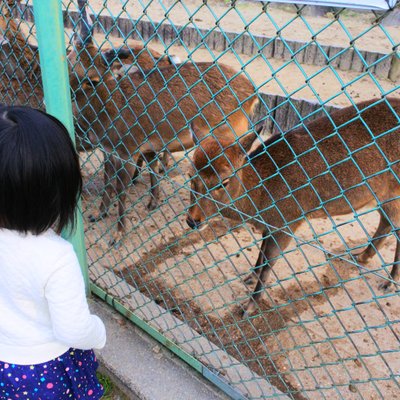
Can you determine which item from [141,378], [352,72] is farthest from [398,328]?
[352,72]

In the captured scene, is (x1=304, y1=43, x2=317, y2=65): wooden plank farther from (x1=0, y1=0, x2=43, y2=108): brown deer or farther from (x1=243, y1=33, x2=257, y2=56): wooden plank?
(x1=0, y1=0, x2=43, y2=108): brown deer

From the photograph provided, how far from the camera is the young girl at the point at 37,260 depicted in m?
1.35

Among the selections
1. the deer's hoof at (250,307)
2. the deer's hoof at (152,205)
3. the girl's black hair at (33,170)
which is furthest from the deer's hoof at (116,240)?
the girl's black hair at (33,170)

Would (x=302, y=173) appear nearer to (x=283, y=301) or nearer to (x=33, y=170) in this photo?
(x=283, y=301)

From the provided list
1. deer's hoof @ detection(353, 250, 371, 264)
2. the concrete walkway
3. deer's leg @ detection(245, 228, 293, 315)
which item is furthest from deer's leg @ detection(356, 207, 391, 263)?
the concrete walkway

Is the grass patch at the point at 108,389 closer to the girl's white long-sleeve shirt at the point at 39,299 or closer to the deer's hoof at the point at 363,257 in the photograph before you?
the girl's white long-sleeve shirt at the point at 39,299

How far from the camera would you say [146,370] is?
2.57 m

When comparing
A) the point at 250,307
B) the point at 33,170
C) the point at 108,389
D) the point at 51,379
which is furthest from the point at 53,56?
the point at 250,307

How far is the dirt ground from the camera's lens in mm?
2613

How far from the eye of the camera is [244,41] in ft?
28.6

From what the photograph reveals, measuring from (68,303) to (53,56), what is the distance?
4.19 feet

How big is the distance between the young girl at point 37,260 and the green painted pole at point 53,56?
83 cm

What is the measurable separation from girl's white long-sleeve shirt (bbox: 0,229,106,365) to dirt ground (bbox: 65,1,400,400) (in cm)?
100

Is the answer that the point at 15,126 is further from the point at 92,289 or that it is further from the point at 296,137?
the point at 296,137
